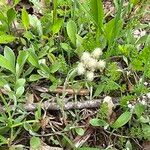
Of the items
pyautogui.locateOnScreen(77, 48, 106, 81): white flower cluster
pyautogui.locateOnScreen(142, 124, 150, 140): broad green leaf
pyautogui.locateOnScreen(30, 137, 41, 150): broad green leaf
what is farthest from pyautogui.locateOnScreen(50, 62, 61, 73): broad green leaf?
pyautogui.locateOnScreen(142, 124, 150, 140): broad green leaf

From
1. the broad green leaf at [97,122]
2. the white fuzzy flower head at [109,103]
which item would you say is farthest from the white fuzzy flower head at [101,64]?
the broad green leaf at [97,122]

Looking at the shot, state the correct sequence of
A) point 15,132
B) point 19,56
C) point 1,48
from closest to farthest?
point 15,132 → point 19,56 → point 1,48

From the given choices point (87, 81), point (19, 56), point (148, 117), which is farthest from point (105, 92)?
point (19, 56)

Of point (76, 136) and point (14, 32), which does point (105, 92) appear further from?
point (14, 32)

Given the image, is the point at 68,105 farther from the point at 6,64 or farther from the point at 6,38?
the point at 6,38

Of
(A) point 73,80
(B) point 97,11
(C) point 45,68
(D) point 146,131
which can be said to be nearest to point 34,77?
(C) point 45,68

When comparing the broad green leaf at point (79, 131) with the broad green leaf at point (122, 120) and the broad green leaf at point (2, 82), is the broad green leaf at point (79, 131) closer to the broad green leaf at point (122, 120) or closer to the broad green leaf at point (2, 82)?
the broad green leaf at point (122, 120)

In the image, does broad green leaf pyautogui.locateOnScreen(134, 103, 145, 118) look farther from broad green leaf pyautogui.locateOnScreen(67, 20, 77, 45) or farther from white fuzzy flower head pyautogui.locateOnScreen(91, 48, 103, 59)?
broad green leaf pyautogui.locateOnScreen(67, 20, 77, 45)
